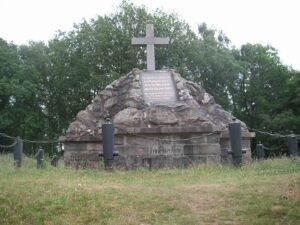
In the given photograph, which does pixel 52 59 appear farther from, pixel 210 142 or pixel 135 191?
pixel 135 191

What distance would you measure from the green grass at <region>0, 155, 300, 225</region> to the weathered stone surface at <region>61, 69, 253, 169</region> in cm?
397

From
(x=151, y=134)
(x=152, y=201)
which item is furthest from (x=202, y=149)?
(x=152, y=201)

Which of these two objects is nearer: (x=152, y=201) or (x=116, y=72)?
(x=152, y=201)

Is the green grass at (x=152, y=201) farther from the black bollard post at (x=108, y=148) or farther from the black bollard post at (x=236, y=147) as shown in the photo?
the black bollard post at (x=236, y=147)

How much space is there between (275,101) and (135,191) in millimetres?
29724

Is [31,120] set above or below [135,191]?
above

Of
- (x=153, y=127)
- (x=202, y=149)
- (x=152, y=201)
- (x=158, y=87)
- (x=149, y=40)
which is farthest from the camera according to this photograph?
(x=149, y=40)

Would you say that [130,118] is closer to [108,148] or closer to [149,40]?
[108,148]

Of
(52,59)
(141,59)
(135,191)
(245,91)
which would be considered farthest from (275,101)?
(135,191)

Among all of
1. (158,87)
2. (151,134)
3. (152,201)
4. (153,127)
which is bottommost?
(152,201)

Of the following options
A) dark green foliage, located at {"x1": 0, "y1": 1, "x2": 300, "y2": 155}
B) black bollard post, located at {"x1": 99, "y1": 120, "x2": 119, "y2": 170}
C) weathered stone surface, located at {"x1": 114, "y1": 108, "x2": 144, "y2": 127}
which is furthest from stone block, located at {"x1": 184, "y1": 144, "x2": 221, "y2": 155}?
dark green foliage, located at {"x1": 0, "y1": 1, "x2": 300, "y2": 155}

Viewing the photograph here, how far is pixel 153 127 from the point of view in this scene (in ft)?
40.3

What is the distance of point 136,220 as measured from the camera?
224 inches

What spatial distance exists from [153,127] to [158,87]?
2.20 m
